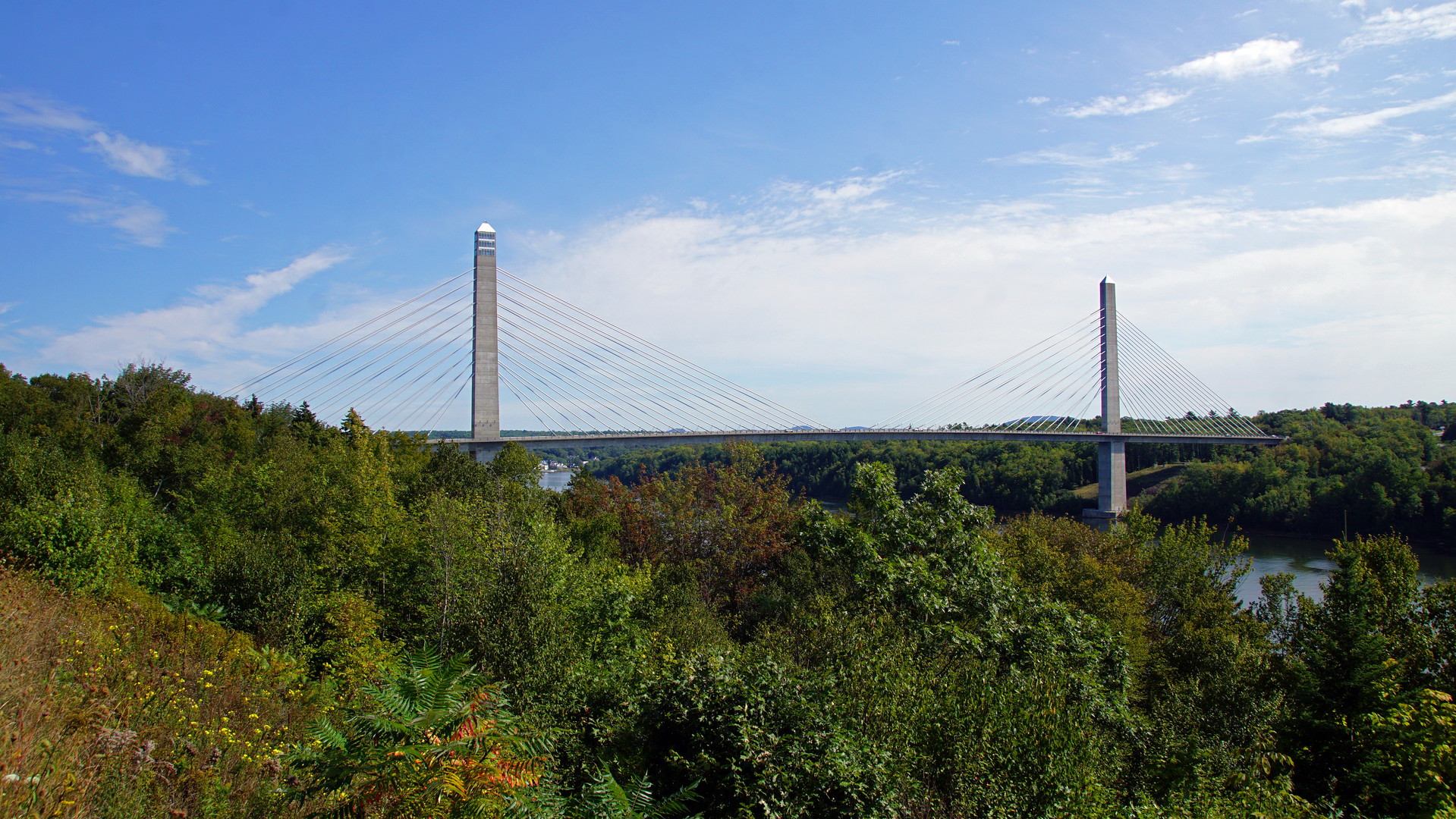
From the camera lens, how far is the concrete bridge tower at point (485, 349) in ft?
102

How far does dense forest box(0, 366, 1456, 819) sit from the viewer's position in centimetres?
517

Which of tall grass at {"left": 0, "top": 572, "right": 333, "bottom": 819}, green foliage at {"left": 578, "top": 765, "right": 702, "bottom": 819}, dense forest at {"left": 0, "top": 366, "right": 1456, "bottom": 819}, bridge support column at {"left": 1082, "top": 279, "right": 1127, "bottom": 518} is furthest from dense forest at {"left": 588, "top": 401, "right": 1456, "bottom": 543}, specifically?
green foliage at {"left": 578, "top": 765, "right": 702, "bottom": 819}

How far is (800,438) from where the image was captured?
140ft

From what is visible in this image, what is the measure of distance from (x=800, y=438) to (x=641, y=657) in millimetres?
31225

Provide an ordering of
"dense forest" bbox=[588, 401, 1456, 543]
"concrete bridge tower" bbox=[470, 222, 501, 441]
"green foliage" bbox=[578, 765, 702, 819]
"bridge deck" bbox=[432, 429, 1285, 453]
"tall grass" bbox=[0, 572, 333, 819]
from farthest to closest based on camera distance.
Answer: "dense forest" bbox=[588, 401, 1456, 543] → "bridge deck" bbox=[432, 429, 1285, 453] → "concrete bridge tower" bbox=[470, 222, 501, 441] → "green foliage" bbox=[578, 765, 702, 819] → "tall grass" bbox=[0, 572, 333, 819]

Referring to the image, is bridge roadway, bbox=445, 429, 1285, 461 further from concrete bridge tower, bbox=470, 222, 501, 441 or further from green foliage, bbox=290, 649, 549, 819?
green foliage, bbox=290, 649, 549, 819

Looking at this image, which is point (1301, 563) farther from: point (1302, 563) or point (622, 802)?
point (622, 802)

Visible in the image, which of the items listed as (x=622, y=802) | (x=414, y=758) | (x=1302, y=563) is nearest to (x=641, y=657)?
(x=622, y=802)

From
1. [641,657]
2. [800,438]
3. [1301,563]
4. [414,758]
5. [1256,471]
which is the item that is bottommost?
[1301,563]

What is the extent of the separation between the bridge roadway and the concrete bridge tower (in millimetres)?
764

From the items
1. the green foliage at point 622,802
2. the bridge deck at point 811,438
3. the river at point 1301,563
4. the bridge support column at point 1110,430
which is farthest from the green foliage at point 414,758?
the bridge support column at point 1110,430

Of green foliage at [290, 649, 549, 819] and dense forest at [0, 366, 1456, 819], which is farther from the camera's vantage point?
dense forest at [0, 366, 1456, 819]

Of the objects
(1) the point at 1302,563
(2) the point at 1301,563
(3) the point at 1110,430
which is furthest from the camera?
(3) the point at 1110,430

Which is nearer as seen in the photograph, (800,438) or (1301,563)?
(1301,563)
